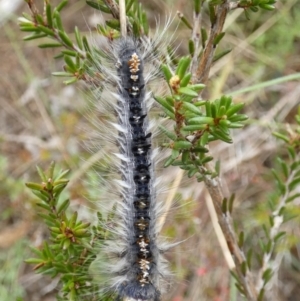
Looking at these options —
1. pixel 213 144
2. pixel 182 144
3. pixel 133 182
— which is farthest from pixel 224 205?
pixel 213 144

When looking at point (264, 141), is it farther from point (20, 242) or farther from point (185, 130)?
point (185, 130)

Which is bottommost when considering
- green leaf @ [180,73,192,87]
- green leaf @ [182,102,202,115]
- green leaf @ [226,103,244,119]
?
green leaf @ [226,103,244,119]

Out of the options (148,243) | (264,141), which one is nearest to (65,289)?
(148,243)

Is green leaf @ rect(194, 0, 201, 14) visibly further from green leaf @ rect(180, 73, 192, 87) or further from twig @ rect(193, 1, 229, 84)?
green leaf @ rect(180, 73, 192, 87)

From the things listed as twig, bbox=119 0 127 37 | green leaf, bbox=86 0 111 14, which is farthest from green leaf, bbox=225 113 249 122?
green leaf, bbox=86 0 111 14

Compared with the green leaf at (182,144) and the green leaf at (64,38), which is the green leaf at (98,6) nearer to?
the green leaf at (64,38)

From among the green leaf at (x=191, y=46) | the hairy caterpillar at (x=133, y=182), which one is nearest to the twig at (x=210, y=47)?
the green leaf at (x=191, y=46)
